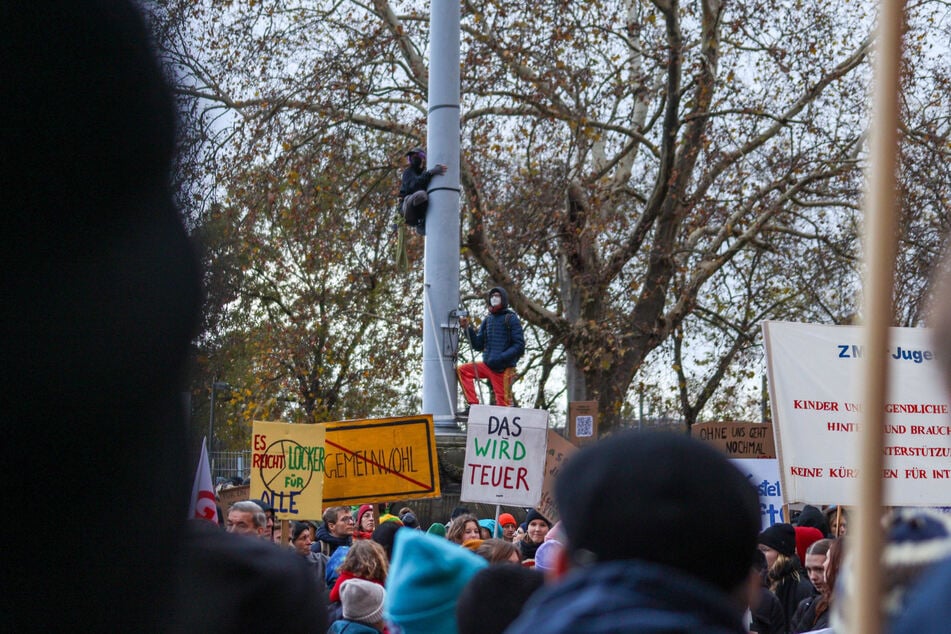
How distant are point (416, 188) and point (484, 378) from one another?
214cm

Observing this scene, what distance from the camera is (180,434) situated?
91 centimetres

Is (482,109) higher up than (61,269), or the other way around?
(482,109)

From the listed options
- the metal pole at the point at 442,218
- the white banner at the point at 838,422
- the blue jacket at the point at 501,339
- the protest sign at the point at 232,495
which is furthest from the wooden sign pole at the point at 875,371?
the blue jacket at the point at 501,339

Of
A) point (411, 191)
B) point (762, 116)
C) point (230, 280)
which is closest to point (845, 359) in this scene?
point (411, 191)

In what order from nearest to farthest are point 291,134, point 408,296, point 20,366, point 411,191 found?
point 20,366 < point 411,191 < point 291,134 < point 408,296

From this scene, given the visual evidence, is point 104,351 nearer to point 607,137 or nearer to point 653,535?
point 653,535

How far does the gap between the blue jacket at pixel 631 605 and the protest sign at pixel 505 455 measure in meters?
7.61

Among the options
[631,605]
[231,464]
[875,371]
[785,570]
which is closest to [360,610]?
[785,570]

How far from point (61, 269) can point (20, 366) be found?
75mm

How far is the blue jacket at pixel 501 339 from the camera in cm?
1173

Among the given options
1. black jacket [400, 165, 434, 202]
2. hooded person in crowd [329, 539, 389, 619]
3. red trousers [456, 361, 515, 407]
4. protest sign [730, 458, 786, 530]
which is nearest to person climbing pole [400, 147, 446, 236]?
black jacket [400, 165, 434, 202]

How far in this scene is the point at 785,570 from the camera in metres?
6.98

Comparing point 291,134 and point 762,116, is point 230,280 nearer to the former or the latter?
point 291,134

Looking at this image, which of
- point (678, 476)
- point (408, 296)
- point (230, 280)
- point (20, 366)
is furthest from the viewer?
point (408, 296)
